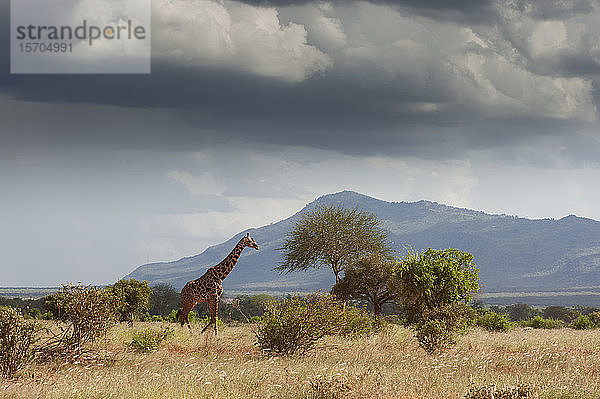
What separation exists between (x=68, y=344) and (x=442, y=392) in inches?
447

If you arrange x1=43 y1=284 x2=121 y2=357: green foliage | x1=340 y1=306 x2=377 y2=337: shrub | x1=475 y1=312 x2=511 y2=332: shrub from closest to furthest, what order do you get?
x1=43 y1=284 x2=121 y2=357: green foliage, x1=340 y1=306 x2=377 y2=337: shrub, x1=475 y1=312 x2=511 y2=332: shrub

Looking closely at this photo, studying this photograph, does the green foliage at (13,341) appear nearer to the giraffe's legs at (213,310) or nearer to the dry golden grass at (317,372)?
the dry golden grass at (317,372)

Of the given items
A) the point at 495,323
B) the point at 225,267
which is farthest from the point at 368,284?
the point at 225,267

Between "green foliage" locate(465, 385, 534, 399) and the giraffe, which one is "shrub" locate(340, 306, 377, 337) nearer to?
the giraffe

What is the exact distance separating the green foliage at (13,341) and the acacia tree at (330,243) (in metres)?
38.5

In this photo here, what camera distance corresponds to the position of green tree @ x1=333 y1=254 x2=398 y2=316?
4100 centimetres

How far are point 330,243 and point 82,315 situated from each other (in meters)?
36.4

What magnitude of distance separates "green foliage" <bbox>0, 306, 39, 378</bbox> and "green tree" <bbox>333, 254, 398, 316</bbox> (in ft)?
85.7

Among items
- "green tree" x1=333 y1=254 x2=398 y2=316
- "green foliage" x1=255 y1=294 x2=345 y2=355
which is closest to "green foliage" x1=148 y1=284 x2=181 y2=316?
"green tree" x1=333 y1=254 x2=398 y2=316

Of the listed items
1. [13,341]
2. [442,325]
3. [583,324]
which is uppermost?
[13,341]

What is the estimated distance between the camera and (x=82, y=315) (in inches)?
784

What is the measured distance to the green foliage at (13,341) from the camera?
16375 mm

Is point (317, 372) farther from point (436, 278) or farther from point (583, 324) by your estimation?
point (583, 324)

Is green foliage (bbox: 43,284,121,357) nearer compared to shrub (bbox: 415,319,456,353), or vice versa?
green foliage (bbox: 43,284,121,357)
